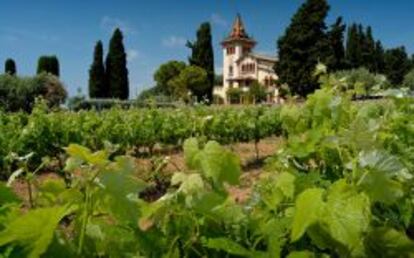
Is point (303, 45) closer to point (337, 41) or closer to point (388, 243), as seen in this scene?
point (337, 41)

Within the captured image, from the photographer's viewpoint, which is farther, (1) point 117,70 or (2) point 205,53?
(2) point 205,53

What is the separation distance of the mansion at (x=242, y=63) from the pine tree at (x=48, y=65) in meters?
28.3

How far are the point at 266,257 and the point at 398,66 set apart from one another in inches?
3159

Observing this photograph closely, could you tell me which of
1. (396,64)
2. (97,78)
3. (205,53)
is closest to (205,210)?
(97,78)

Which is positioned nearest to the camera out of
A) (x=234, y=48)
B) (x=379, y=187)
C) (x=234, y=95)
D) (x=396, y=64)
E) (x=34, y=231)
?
(x=34, y=231)

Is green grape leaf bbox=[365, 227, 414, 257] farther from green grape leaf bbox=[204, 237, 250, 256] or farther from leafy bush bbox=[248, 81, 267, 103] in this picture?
leafy bush bbox=[248, 81, 267, 103]

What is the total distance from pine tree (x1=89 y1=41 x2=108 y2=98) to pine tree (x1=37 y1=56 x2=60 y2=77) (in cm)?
284

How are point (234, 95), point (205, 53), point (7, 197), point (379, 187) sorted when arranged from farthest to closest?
1. point (234, 95)
2. point (205, 53)
3. point (379, 187)
4. point (7, 197)

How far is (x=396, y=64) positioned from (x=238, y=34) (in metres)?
22.2

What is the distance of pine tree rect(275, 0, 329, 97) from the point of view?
5278 cm

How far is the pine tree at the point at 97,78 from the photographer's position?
55094 mm

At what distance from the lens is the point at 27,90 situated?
132 feet

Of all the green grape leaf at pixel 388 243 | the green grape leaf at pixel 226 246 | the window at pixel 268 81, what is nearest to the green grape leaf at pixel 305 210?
the green grape leaf at pixel 226 246

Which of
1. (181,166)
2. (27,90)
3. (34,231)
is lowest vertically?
(181,166)
